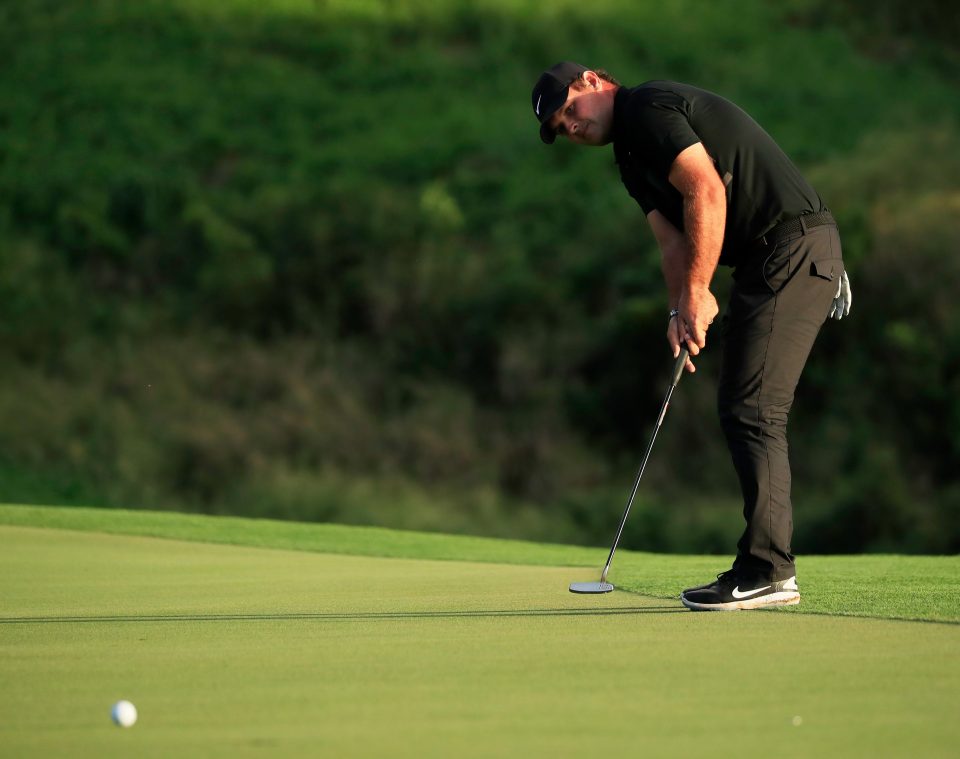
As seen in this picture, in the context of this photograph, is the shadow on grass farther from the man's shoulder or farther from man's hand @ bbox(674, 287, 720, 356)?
the man's shoulder

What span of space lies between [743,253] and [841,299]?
42 centimetres

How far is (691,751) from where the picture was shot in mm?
2750

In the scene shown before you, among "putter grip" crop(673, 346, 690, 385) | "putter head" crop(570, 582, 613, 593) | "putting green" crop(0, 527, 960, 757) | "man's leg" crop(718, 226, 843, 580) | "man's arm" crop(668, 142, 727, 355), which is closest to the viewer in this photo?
"putting green" crop(0, 527, 960, 757)

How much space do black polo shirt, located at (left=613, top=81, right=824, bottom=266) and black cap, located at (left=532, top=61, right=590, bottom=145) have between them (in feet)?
0.53

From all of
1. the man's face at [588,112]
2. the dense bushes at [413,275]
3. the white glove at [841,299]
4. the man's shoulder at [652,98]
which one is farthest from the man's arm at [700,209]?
the dense bushes at [413,275]

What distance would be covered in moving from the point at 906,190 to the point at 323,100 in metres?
11.5

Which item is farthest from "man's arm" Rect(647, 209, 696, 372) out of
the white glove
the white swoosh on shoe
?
the white swoosh on shoe

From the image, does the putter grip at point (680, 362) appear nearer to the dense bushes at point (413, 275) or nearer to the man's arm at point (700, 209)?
the man's arm at point (700, 209)

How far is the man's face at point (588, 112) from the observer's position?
5.06 metres

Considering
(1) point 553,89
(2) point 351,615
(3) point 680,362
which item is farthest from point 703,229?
(2) point 351,615

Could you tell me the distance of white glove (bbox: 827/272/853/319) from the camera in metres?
5.24

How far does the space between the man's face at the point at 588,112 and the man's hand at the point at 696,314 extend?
0.57 m

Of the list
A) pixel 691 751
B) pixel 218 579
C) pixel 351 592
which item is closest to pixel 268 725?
pixel 691 751

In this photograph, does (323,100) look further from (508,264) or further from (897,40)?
(897,40)
